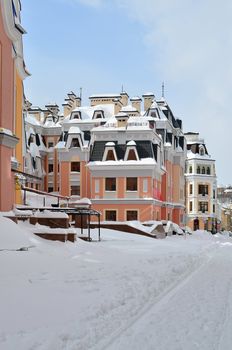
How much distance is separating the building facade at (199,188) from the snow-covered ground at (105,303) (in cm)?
6005

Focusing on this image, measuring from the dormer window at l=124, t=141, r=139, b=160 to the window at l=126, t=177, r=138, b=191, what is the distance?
76.4 inches

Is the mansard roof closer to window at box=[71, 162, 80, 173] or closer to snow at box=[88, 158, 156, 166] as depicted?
snow at box=[88, 158, 156, 166]

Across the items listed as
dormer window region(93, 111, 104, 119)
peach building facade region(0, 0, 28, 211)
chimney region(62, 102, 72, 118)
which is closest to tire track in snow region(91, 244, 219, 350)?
peach building facade region(0, 0, 28, 211)

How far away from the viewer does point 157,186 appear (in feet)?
168

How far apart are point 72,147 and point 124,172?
23.9 ft

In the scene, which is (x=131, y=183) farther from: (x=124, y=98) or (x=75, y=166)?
(x=124, y=98)

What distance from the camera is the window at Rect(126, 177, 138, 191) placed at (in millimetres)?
47875

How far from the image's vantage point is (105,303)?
8.89 meters

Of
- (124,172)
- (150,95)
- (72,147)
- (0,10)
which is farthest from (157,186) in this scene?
(0,10)

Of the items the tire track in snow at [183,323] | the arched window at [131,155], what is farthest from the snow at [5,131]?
the arched window at [131,155]

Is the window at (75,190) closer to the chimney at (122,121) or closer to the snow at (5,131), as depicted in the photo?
the chimney at (122,121)

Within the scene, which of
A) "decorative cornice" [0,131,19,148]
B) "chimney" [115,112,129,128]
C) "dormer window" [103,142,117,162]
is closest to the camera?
"decorative cornice" [0,131,19,148]

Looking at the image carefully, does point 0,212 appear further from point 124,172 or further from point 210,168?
point 210,168

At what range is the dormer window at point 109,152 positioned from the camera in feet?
158
